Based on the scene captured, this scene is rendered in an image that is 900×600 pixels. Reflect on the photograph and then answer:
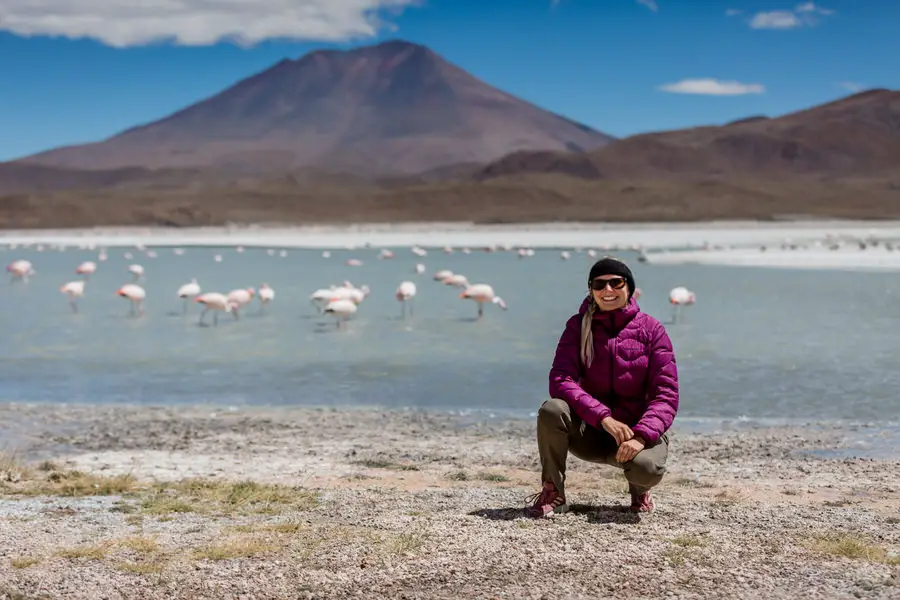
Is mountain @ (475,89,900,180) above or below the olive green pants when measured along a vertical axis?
above

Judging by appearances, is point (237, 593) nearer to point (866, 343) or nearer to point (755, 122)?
point (866, 343)

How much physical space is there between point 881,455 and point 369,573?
158 inches

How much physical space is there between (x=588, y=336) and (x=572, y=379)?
20 cm

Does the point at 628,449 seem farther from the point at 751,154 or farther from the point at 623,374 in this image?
the point at 751,154

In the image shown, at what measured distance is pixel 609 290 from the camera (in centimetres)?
488

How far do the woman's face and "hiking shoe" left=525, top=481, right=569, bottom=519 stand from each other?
85 cm

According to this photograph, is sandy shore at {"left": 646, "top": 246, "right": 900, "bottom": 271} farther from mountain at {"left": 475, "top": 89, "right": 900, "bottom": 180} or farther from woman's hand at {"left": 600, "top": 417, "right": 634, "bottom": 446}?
mountain at {"left": 475, "top": 89, "right": 900, "bottom": 180}

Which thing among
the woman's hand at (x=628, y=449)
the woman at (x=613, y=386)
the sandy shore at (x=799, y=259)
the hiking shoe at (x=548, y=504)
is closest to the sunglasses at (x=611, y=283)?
the woman at (x=613, y=386)

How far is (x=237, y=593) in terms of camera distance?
4113mm

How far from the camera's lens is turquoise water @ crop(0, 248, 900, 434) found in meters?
9.50

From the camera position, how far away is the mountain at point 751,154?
12794 centimetres

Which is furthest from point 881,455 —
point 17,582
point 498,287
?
point 498,287

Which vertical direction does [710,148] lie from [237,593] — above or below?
above

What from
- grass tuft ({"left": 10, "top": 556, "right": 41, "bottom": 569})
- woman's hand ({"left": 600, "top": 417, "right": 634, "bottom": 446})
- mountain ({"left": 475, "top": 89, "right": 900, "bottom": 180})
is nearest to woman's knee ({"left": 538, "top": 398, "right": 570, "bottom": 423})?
woman's hand ({"left": 600, "top": 417, "right": 634, "bottom": 446})
